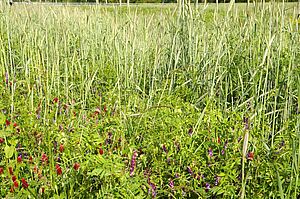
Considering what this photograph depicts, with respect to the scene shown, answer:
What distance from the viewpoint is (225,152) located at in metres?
1.49

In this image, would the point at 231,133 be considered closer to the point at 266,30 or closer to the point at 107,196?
the point at 107,196

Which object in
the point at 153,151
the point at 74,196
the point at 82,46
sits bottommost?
the point at 74,196

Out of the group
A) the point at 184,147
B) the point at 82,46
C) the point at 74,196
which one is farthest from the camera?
the point at 82,46

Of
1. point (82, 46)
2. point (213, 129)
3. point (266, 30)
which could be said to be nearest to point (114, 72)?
point (82, 46)

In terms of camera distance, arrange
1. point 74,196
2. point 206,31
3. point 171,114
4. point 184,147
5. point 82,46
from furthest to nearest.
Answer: point 82,46
point 206,31
point 171,114
point 184,147
point 74,196

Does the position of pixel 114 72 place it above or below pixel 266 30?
below

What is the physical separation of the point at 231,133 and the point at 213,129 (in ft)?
0.35

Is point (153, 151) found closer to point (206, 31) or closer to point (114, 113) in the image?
point (114, 113)

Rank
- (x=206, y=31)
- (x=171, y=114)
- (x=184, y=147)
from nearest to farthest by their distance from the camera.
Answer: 1. (x=184, y=147)
2. (x=171, y=114)
3. (x=206, y=31)

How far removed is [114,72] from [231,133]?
1406 millimetres

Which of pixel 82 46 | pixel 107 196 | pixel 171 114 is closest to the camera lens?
pixel 107 196

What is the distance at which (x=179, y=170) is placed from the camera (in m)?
1.43

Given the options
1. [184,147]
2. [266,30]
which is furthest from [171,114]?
[266,30]

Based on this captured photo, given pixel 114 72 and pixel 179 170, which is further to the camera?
pixel 114 72
